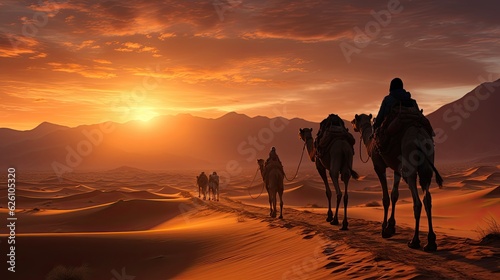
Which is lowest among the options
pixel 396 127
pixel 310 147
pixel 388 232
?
pixel 388 232

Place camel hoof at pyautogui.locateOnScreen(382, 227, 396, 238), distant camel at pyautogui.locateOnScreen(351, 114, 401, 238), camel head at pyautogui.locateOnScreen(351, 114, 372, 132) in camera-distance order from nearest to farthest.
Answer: distant camel at pyautogui.locateOnScreen(351, 114, 401, 238) < camel hoof at pyautogui.locateOnScreen(382, 227, 396, 238) < camel head at pyautogui.locateOnScreen(351, 114, 372, 132)

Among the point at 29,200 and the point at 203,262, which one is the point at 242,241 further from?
the point at 29,200

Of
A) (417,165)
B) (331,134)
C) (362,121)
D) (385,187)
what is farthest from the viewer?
(331,134)

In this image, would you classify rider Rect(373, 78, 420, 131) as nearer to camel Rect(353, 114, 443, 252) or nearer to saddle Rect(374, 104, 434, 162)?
saddle Rect(374, 104, 434, 162)

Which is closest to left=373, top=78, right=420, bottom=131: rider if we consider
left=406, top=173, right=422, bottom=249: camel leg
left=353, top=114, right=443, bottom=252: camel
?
left=353, top=114, right=443, bottom=252: camel

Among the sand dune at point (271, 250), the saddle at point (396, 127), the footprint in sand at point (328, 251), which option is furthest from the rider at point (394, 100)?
the footprint in sand at point (328, 251)

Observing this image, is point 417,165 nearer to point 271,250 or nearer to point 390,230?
point 390,230

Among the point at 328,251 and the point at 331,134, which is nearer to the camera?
the point at 328,251

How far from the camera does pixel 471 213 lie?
2908 cm

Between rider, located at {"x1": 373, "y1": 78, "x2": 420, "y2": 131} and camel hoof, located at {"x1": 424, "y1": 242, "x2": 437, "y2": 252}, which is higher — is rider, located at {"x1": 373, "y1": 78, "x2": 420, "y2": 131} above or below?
above

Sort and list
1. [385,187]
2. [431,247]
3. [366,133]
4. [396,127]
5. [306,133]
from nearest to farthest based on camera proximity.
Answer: [431,247] < [396,127] < [385,187] < [366,133] < [306,133]

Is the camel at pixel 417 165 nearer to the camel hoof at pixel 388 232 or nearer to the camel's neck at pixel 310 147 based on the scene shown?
the camel hoof at pixel 388 232

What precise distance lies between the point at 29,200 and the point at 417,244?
50731mm

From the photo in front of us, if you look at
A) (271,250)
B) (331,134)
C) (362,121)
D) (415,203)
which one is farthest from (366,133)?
(271,250)
